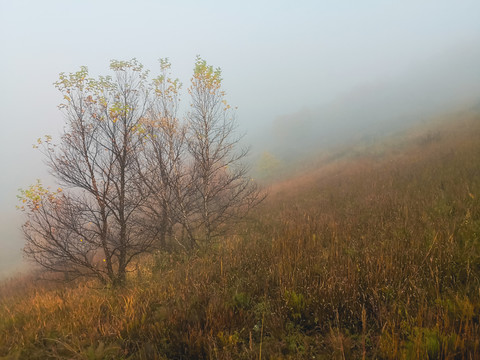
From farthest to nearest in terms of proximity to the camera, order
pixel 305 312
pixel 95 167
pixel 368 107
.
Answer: pixel 368 107
pixel 95 167
pixel 305 312

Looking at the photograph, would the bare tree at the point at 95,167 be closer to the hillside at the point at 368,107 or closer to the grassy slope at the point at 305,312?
the grassy slope at the point at 305,312

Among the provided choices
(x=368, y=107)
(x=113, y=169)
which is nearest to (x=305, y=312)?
(x=113, y=169)

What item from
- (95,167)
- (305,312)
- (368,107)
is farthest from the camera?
(368,107)

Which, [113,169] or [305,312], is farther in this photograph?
[113,169]

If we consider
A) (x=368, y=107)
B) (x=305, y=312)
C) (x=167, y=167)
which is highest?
(x=368, y=107)

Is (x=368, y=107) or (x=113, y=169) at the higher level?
(x=368, y=107)

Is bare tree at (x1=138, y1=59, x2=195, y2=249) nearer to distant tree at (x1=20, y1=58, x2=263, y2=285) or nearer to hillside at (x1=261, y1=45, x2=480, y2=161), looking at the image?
distant tree at (x1=20, y1=58, x2=263, y2=285)

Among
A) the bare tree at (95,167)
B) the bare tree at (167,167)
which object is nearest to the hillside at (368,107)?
the bare tree at (167,167)

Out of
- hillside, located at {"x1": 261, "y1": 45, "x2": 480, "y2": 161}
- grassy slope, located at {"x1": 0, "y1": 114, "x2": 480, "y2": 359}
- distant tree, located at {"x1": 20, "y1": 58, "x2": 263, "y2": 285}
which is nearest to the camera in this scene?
grassy slope, located at {"x1": 0, "y1": 114, "x2": 480, "y2": 359}

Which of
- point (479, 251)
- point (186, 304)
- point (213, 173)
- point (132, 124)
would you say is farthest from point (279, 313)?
point (132, 124)

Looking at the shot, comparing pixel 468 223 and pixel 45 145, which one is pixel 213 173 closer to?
pixel 45 145

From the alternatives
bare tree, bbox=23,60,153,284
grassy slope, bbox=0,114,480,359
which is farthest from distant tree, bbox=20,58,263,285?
grassy slope, bbox=0,114,480,359

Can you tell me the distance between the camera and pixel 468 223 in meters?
3.51

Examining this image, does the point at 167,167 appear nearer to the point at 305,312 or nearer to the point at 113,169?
the point at 113,169
